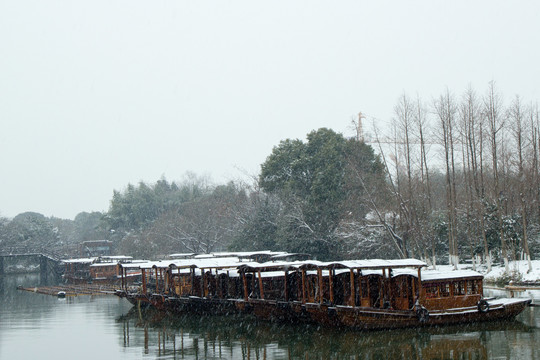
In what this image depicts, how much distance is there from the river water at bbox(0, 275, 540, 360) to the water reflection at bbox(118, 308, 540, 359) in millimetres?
29

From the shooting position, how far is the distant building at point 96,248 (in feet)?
258

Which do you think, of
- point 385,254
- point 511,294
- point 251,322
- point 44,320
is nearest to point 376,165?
point 385,254

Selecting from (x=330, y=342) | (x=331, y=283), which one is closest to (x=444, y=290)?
(x=331, y=283)

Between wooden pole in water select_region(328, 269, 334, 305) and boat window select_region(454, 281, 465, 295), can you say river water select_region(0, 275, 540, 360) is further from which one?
boat window select_region(454, 281, 465, 295)

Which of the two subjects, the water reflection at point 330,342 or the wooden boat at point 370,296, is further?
the wooden boat at point 370,296

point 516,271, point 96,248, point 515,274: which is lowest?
point 515,274

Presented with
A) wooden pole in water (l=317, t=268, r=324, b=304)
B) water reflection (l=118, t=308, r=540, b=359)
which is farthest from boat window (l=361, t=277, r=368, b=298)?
water reflection (l=118, t=308, r=540, b=359)

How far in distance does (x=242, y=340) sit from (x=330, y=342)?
3.52 meters

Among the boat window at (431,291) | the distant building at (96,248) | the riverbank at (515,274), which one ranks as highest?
the distant building at (96,248)

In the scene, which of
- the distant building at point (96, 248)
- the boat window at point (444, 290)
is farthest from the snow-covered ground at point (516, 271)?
the distant building at point (96, 248)

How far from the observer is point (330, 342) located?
70.4 feet

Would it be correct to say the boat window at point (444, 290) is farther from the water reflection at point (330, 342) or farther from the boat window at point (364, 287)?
the boat window at point (364, 287)

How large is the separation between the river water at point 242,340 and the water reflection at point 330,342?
0.10 feet

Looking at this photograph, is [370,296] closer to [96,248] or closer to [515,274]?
[515,274]
